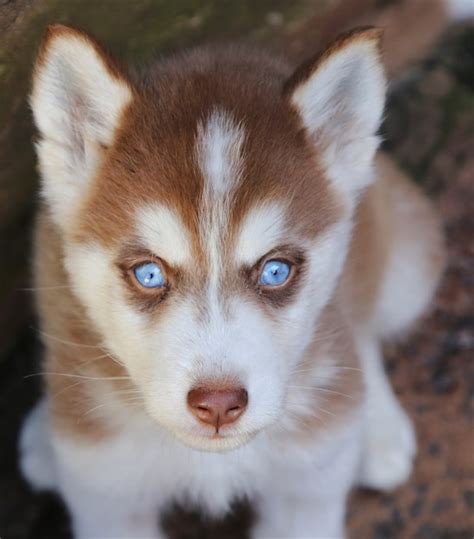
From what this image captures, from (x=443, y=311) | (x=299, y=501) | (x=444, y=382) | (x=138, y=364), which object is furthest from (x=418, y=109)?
(x=138, y=364)

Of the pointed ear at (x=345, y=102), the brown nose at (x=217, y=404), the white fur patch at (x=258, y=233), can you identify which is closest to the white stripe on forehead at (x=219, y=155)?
the white fur patch at (x=258, y=233)

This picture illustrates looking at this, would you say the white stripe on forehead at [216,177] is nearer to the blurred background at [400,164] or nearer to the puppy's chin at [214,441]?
the puppy's chin at [214,441]

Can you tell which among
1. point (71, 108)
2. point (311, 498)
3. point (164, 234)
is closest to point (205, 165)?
point (164, 234)

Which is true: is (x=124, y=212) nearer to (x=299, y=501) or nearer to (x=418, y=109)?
(x=299, y=501)

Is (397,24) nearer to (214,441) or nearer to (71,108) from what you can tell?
(71,108)

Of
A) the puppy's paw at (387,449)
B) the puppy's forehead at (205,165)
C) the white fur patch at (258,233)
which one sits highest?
the puppy's forehead at (205,165)

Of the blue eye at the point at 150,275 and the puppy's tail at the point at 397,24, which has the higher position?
the puppy's tail at the point at 397,24
